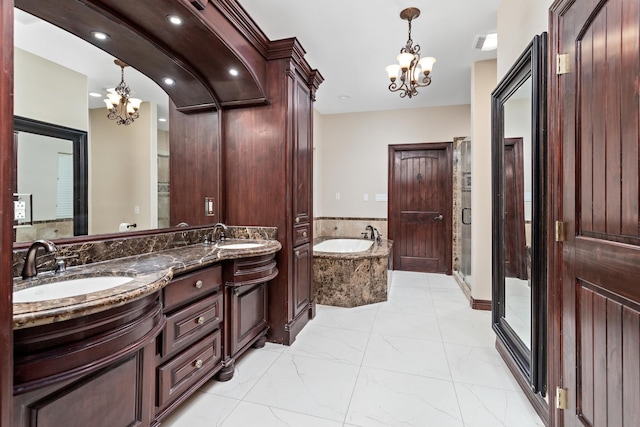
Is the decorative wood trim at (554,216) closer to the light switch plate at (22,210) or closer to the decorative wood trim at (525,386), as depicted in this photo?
the decorative wood trim at (525,386)

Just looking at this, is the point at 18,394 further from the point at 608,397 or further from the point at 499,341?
the point at 499,341

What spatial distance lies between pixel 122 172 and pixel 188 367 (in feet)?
4.01

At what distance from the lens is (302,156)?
273 centimetres

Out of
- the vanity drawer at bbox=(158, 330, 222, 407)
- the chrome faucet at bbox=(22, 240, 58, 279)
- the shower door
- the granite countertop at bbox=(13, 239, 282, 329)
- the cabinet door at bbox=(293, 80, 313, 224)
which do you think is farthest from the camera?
the shower door

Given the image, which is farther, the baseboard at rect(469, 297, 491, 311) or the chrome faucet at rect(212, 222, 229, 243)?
the baseboard at rect(469, 297, 491, 311)

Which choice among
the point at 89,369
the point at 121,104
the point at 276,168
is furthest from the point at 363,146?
the point at 89,369

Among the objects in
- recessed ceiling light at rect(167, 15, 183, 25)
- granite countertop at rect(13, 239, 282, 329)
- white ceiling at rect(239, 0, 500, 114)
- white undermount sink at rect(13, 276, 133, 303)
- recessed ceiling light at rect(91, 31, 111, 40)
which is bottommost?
white undermount sink at rect(13, 276, 133, 303)

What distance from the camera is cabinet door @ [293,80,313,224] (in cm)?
257

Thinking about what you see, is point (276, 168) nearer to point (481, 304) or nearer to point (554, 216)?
point (554, 216)

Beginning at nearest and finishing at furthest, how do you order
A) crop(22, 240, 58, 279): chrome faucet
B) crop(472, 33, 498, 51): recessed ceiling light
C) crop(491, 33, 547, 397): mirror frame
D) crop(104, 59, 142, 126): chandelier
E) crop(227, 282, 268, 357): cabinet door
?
crop(22, 240, 58, 279): chrome faucet < crop(491, 33, 547, 397): mirror frame < crop(104, 59, 142, 126): chandelier < crop(227, 282, 268, 357): cabinet door < crop(472, 33, 498, 51): recessed ceiling light

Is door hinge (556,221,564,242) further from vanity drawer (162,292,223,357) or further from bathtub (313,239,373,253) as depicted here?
bathtub (313,239,373,253)

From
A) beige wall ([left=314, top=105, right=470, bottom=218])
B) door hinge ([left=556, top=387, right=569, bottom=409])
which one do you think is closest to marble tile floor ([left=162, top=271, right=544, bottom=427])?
door hinge ([left=556, top=387, right=569, bottom=409])

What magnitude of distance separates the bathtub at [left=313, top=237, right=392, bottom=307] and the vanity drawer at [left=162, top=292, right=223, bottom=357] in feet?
5.41

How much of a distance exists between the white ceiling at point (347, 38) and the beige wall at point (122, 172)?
0.15 m
